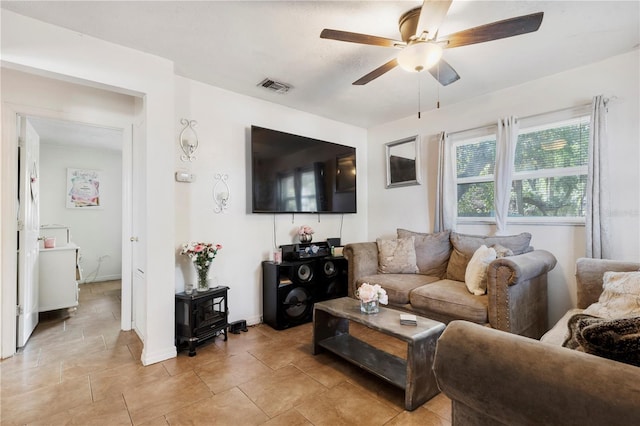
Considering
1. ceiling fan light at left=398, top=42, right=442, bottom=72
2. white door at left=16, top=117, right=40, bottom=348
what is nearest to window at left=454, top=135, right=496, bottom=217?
ceiling fan light at left=398, top=42, right=442, bottom=72

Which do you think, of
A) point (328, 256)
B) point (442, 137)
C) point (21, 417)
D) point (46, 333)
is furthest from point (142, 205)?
point (442, 137)

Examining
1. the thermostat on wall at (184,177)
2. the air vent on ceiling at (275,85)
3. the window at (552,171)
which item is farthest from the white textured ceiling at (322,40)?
the thermostat on wall at (184,177)

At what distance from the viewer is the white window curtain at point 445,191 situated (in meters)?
3.29

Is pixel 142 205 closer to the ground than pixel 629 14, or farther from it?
closer to the ground

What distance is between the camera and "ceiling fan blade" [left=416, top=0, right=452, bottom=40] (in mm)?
1429

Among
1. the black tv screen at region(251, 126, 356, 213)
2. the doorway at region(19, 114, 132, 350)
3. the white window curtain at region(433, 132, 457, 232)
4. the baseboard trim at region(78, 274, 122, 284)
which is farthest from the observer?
the baseboard trim at region(78, 274, 122, 284)

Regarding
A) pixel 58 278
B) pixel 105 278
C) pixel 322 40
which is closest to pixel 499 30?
pixel 322 40

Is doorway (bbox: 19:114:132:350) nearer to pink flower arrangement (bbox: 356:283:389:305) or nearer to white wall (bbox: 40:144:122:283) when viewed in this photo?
white wall (bbox: 40:144:122:283)

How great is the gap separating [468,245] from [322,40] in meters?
2.36

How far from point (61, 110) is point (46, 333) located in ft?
7.05

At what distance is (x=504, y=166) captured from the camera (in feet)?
9.45

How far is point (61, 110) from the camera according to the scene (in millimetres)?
2518

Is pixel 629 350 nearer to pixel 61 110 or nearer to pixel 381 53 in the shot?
pixel 381 53

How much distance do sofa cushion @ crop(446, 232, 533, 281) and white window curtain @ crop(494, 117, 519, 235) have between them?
21cm
